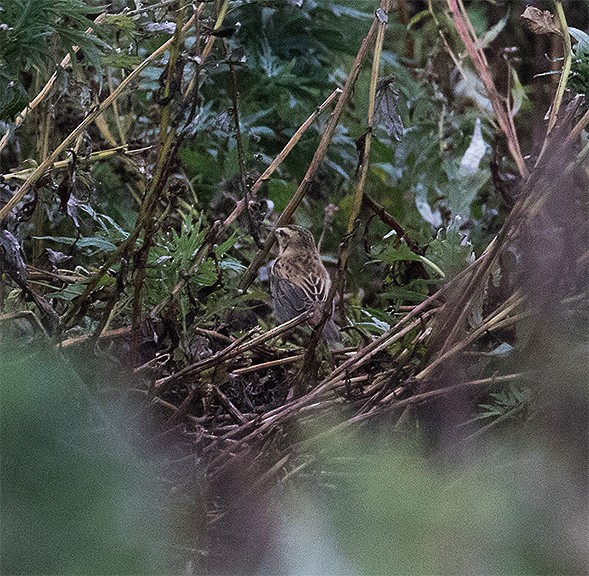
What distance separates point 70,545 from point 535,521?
187 mm

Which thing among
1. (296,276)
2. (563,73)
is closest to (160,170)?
(563,73)

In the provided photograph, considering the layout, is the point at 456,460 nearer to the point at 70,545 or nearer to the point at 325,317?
the point at 70,545

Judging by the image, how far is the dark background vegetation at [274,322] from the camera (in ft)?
1.19

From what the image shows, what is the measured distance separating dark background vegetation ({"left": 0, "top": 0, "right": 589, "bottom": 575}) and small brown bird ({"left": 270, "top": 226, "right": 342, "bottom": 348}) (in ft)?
0.29

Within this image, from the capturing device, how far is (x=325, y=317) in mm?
1157

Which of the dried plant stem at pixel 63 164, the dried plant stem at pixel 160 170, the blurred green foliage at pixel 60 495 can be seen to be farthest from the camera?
the dried plant stem at pixel 63 164

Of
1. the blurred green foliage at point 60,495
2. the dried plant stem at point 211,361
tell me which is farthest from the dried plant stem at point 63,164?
the blurred green foliage at point 60,495

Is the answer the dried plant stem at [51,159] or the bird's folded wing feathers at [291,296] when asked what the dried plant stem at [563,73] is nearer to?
the dried plant stem at [51,159]

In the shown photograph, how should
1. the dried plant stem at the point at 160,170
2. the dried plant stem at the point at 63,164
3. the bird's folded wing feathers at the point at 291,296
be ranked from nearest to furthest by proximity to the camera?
the dried plant stem at the point at 160,170, the dried plant stem at the point at 63,164, the bird's folded wing feathers at the point at 291,296

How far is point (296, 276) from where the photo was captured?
2195mm

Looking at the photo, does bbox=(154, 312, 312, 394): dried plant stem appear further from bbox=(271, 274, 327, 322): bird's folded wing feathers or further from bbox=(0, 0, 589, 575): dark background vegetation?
bbox=(271, 274, 327, 322): bird's folded wing feathers

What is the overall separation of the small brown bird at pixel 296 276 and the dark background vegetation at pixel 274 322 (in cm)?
9

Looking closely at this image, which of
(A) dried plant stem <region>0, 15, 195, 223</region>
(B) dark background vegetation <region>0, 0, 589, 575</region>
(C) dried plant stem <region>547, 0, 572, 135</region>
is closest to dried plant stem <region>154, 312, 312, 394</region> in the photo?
(B) dark background vegetation <region>0, 0, 589, 575</region>

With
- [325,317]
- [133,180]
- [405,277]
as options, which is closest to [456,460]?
[325,317]
